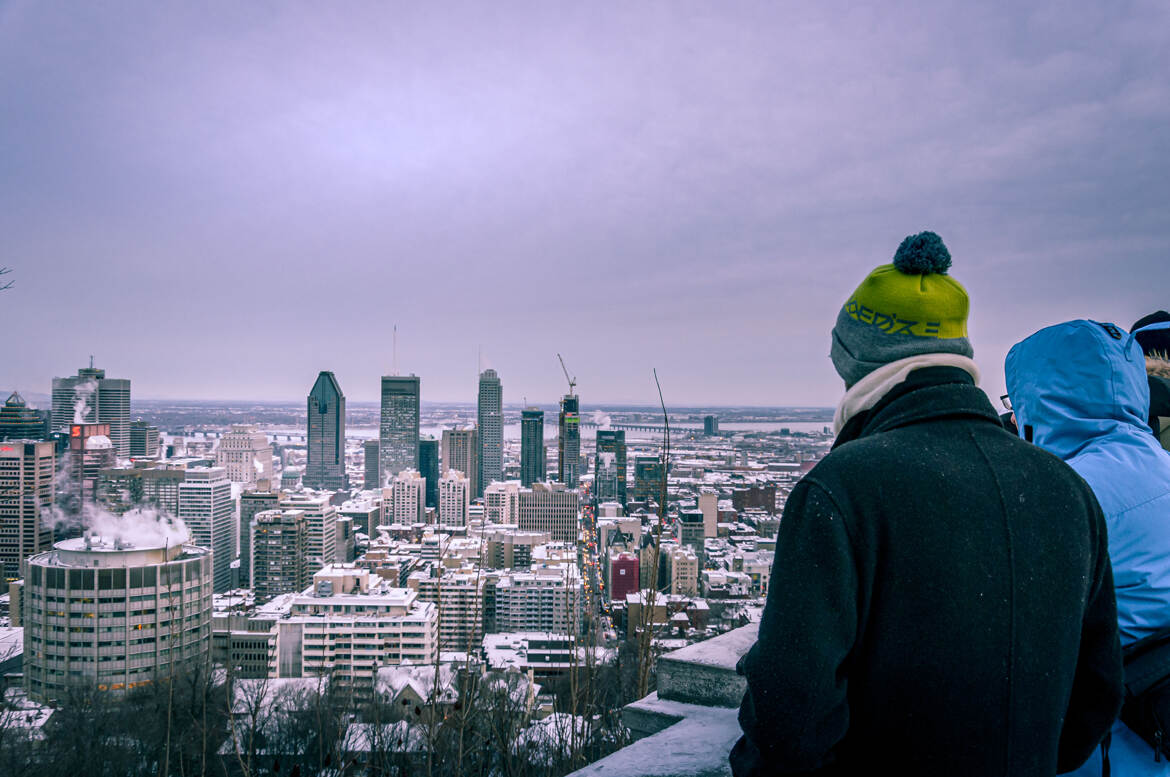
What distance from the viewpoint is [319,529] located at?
27812 mm

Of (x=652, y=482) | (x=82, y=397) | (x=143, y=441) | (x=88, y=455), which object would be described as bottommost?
(x=88, y=455)

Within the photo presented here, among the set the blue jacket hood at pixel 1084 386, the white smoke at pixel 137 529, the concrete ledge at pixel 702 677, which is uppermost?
the blue jacket hood at pixel 1084 386

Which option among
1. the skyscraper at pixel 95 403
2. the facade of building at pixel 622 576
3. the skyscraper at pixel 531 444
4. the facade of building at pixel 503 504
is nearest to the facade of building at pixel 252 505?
the skyscraper at pixel 95 403

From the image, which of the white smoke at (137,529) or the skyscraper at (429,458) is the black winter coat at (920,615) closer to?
the white smoke at (137,529)

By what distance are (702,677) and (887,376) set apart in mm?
1044

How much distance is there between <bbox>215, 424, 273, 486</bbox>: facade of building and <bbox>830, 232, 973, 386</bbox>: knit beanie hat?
5048cm

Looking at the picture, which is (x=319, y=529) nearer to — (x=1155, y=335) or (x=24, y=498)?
(x=24, y=498)

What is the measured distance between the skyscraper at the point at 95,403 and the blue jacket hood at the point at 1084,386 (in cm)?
4171

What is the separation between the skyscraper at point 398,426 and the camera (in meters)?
52.7

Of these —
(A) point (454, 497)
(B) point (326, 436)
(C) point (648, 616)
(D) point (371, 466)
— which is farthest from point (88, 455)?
(C) point (648, 616)

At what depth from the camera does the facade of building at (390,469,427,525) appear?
1508 inches

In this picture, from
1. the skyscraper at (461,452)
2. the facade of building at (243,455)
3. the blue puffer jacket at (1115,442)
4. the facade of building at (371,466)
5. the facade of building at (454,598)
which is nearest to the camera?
the blue puffer jacket at (1115,442)

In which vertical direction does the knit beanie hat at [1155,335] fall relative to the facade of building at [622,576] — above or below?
above

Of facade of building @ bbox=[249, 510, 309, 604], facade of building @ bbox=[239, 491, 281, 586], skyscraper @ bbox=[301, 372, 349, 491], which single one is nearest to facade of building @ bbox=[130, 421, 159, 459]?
facade of building @ bbox=[239, 491, 281, 586]
